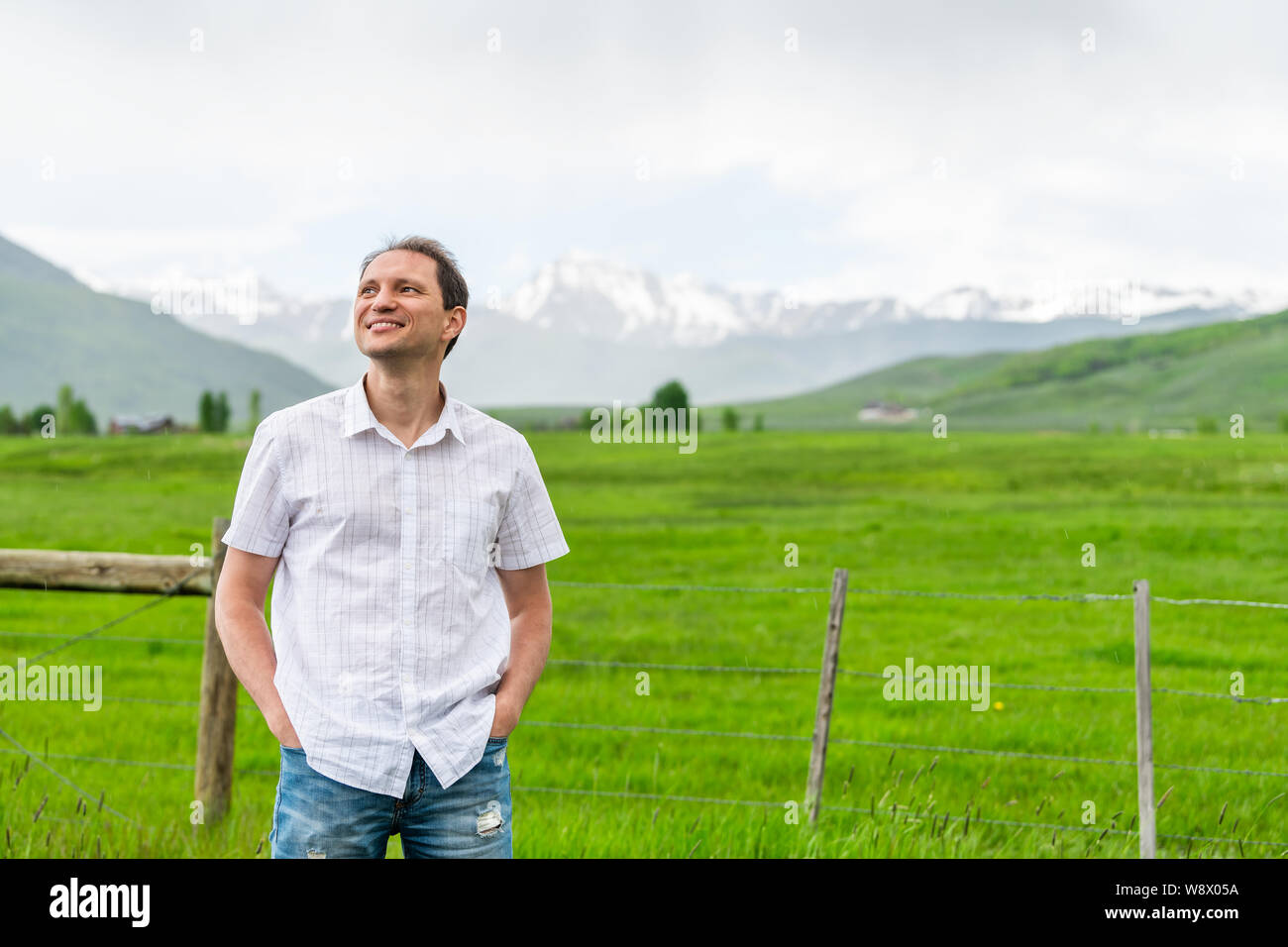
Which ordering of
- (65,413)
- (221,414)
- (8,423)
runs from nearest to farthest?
(8,423) → (221,414) → (65,413)

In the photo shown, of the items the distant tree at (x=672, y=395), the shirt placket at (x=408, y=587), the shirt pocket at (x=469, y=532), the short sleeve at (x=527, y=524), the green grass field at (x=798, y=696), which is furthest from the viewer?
the distant tree at (x=672, y=395)

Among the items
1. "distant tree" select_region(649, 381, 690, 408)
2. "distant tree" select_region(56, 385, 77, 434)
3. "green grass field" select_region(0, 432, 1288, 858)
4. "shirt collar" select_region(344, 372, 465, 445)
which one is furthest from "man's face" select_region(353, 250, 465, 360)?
"distant tree" select_region(56, 385, 77, 434)

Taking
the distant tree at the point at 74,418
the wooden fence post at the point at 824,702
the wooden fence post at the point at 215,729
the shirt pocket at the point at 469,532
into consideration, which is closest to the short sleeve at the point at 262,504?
the shirt pocket at the point at 469,532

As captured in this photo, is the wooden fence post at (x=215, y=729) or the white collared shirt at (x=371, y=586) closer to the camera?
the white collared shirt at (x=371, y=586)

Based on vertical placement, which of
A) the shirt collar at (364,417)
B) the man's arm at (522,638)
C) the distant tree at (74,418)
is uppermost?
the distant tree at (74,418)

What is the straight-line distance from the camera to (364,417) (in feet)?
9.25

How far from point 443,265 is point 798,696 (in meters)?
9.69

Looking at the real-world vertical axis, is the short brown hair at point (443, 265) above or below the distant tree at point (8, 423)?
below

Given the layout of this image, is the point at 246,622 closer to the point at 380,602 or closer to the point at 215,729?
the point at 380,602

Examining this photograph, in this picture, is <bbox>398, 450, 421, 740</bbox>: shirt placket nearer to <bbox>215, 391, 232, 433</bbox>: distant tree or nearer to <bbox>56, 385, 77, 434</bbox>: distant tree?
<bbox>215, 391, 232, 433</bbox>: distant tree

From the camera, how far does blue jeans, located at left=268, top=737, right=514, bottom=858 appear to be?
2.76 meters

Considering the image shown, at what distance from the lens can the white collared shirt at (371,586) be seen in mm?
2732

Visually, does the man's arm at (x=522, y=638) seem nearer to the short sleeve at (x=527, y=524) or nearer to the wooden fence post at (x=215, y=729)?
the short sleeve at (x=527, y=524)

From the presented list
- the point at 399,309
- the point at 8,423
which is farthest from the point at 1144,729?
the point at 8,423
